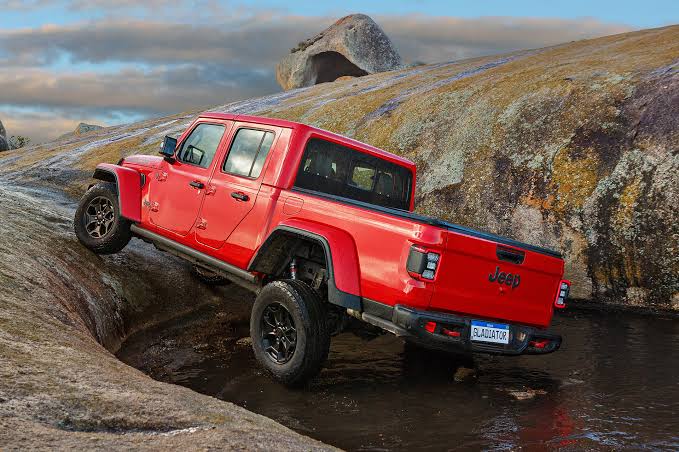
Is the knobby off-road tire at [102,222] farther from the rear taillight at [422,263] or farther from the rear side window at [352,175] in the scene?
the rear taillight at [422,263]

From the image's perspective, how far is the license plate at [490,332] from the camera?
563 centimetres

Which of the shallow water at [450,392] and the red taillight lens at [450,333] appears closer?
the shallow water at [450,392]

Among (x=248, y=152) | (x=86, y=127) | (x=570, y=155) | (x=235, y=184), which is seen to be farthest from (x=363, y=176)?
(x=86, y=127)

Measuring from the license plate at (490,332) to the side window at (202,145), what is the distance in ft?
11.3

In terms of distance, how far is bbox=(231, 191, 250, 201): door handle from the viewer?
6.75 meters

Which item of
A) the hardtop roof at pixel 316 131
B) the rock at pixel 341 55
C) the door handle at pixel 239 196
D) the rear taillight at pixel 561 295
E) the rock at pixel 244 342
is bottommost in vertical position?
the rock at pixel 244 342

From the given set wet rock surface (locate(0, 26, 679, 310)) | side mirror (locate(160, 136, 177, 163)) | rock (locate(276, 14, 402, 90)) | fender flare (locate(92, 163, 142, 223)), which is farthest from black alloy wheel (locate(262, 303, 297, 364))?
rock (locate(276, 14, 402, 90))

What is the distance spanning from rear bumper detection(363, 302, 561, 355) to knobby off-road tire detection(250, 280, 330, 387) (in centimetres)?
46

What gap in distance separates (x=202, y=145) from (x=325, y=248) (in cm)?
271

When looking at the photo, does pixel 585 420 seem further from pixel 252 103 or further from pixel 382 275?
pixel 252 103

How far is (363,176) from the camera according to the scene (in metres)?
7.43

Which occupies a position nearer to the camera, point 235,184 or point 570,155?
point 235,184

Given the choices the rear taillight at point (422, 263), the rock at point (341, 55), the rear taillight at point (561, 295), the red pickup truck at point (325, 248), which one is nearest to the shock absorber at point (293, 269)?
the red pickup truck at point (325, 248)

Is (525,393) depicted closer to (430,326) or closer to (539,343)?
(539,343)
